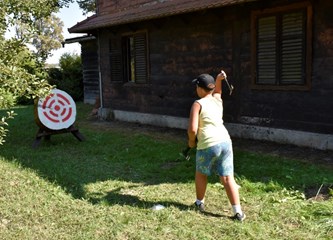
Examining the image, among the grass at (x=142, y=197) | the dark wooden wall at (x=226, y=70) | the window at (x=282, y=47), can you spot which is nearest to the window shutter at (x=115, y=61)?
the dark wooden wall at (x=226, y=70)

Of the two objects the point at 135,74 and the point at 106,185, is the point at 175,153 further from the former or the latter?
the point at 135,74

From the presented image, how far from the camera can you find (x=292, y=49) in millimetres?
7793

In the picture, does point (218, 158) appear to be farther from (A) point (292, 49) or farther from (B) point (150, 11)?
(B) point (150, 11)

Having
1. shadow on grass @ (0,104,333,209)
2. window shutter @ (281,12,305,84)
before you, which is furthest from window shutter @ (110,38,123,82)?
window shutter @ (281,12,305,84)

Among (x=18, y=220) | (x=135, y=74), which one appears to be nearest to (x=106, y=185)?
(x=18, y=220)

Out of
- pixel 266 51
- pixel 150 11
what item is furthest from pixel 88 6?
pixel 266 51

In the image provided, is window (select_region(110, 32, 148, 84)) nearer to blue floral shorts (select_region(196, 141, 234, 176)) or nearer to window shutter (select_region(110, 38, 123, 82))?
window shutter (select_region(110, 38, 123, 82))

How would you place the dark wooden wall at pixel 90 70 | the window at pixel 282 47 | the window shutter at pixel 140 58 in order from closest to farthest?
1. the window at pixel 282 47
2. the window shutter at pixel 140 58
3. the dark wooden wall at pixel 90 70

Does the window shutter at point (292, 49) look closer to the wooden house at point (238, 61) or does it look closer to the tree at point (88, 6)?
the wooden house at point (238, 61)

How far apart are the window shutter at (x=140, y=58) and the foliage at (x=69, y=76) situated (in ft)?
31.9

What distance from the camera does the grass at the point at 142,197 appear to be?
4.12 metres

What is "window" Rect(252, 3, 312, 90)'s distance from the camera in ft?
24.8

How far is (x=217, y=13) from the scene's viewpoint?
9.18 metres

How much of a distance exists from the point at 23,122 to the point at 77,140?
4.58 meters
